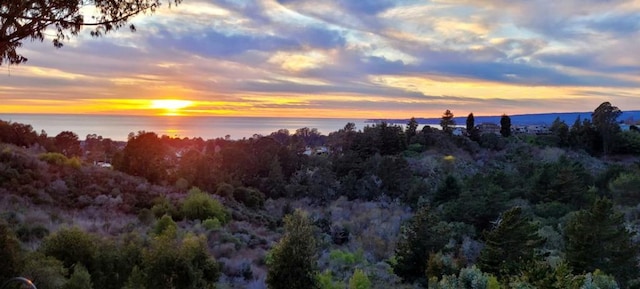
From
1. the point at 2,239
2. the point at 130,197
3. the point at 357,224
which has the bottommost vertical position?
the point at 357,224

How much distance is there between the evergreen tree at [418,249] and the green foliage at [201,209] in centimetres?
798

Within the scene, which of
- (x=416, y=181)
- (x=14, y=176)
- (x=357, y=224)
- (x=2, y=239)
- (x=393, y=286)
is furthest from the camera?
(x=416, y=181)

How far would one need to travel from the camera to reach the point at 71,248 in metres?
7.86

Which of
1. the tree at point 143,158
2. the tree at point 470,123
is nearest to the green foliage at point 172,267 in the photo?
the tree at point 143,158

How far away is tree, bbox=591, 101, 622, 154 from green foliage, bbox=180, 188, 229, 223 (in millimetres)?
48710

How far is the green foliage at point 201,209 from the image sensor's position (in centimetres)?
1864

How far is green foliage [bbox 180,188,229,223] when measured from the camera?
61.2 feet

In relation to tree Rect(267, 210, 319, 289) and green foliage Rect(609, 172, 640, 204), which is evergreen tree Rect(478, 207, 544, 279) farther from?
green foliage Rect(609, 172, 640, 204)

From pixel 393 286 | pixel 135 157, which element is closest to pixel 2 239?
pixel 393 286

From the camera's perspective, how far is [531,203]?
29.5 m

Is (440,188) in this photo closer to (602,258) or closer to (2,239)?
(602,258)

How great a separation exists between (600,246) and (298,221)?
998 cm

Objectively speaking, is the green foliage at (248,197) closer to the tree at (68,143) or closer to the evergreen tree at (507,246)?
the evergreen tree at (507,246)

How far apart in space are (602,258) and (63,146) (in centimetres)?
3592
